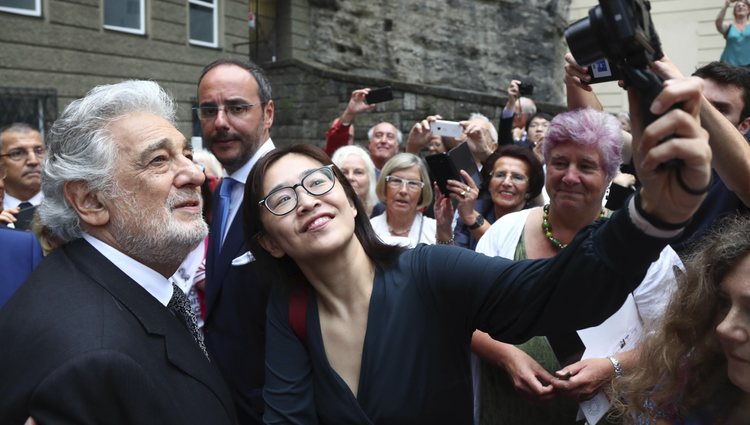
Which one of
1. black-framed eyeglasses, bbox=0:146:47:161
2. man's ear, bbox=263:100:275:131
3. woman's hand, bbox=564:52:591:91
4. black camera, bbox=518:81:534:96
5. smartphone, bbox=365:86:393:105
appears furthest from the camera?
black camera, bbox=518:81:534:96

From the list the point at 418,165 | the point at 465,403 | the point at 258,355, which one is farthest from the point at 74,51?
the point at 465,403

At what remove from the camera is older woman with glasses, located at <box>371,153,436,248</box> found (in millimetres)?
4152

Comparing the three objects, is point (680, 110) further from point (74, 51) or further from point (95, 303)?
point (74, 51)

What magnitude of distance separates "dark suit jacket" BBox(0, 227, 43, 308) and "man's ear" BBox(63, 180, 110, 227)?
847mm

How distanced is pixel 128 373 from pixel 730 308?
4.96 ft

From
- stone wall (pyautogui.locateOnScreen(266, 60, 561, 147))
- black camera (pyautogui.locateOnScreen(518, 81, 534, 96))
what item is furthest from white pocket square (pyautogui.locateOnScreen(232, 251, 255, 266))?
stone wall (pyautogui.locateOnScreen(266, 60, 561, 147))

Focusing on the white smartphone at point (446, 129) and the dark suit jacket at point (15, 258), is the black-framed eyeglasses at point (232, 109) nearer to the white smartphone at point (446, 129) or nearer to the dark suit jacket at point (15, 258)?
the dark suit jacket at point (15, 258)

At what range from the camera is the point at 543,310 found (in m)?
1.32

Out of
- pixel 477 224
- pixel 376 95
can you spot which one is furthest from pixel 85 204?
pixel 376 95

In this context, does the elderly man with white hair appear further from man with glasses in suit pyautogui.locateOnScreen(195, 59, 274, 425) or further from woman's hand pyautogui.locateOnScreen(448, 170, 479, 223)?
woman's hand pyautogui.locateOnScreen(448, 170, 479, 223)

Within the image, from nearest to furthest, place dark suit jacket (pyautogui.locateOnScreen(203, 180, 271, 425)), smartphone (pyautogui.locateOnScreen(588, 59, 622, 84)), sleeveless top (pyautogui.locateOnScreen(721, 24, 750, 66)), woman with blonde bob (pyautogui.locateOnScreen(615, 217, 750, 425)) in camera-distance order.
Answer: smartphone (pyautogui.locateOnScreen(588, 59, 622, 84)), woman with blonde bob (pyautogui.locateOnScreen(615, 217, 750, 425)), dark suit jacket (pyautogui.locateOnScreen(203, 180, 271, 425)), sleeveless top (pyautogui.locateOnScreen(721, 24, 750, 66))

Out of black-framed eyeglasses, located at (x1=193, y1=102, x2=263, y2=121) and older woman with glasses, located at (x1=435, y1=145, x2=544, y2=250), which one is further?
older woman with glasses, located at (x1=435, y1=145, x2=544, y2=250)

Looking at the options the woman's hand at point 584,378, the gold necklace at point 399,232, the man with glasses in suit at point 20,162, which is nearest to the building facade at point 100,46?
the man with glasses in suit at point 20,162

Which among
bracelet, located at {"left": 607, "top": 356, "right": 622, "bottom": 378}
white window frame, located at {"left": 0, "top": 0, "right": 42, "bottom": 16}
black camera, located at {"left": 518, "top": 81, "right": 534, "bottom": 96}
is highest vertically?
white window frame, located at {"left": 0, "top": 0, "right": 42, "bottom": 16}
